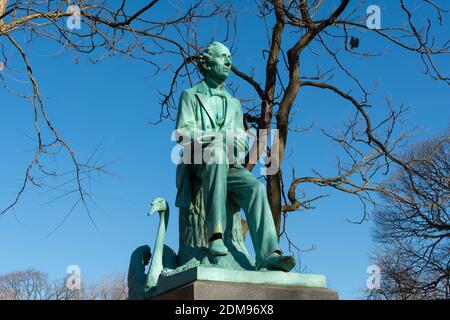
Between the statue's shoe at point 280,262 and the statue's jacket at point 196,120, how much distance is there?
3.32 feet

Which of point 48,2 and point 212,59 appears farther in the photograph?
point 48,2

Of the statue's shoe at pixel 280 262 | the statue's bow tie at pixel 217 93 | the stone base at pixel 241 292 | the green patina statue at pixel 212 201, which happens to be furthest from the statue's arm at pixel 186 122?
the stone base at pixel 241 292

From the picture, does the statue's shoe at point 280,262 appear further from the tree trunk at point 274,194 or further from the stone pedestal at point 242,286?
the tree trunk at point 274,194

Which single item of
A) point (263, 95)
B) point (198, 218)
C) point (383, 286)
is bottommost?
point (198, 218)

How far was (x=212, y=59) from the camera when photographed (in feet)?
21.7

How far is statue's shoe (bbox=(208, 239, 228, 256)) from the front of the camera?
561 cm

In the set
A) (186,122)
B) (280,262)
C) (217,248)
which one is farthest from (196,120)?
(280,262)

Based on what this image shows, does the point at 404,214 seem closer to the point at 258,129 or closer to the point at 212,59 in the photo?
the point at 258,129

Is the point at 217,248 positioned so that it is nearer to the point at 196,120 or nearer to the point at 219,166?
the point at 219,166

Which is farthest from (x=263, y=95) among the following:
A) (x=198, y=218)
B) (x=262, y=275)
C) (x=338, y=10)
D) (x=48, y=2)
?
(x=262, y=275)

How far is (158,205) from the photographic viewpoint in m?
6.21

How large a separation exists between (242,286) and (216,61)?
2.34 metres

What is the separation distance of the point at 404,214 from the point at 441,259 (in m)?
1.40
